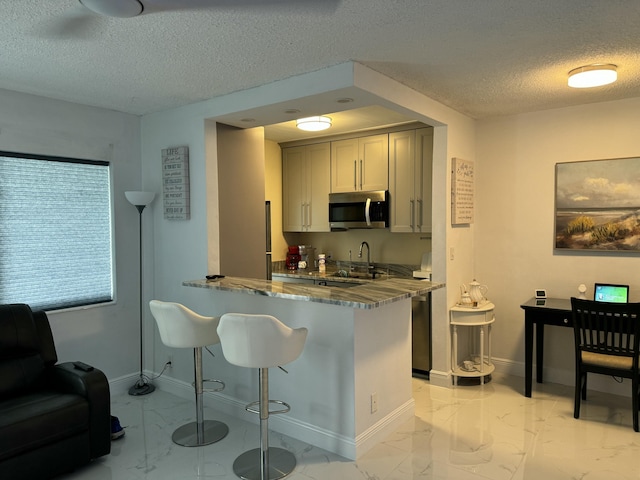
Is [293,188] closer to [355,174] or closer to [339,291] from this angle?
[355,174]

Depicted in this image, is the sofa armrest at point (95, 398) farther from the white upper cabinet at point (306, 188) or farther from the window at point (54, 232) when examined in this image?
the white upper cabinet at point (306, 188)

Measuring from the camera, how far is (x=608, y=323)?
3229 mm

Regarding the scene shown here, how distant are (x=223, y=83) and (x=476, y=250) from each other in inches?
112

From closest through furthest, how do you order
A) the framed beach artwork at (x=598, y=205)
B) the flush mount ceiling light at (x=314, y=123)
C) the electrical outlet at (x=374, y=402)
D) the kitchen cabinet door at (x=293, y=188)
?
the electrical outlet at (x=374, y=402)
the framed beach artwork at (x=598, y=205)
the flush mount ceiling light at (x=314, y=123)
the kitchen cabinet door at (x=293, y=188)

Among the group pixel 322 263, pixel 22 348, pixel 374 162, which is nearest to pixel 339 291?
pixel 22 348

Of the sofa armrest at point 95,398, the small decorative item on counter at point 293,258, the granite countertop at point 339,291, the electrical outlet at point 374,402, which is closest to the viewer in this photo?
the granite countertop at point 339,291

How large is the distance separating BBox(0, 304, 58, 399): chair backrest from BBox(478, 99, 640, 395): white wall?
3.69 m

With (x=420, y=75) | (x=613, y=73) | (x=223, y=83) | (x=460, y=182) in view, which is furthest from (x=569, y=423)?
(x=223, y=83)

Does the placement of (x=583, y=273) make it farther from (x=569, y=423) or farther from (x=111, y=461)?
(x=111, y=461)

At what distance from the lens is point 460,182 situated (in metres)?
4.14

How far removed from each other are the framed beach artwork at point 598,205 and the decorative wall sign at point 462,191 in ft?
2.40

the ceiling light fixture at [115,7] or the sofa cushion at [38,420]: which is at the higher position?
the ceiling light fixture at [115,7]

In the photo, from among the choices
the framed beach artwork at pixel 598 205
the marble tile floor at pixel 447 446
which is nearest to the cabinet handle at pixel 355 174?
the framed beach artwork at pixel 598 205

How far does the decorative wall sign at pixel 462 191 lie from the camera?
13.3ft
